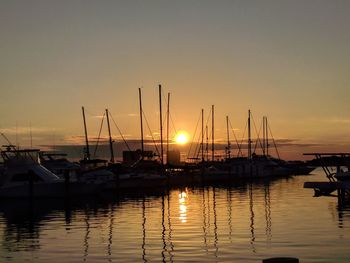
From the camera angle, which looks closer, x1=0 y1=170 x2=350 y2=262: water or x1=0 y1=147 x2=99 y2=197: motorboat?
x1=0 y1=170 x2=350 y2=262: water

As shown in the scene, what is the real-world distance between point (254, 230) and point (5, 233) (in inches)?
527

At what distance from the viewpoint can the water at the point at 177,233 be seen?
24.5 metres

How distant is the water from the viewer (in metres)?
24.5

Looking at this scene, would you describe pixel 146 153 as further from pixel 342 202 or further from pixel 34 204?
pixel 342 202

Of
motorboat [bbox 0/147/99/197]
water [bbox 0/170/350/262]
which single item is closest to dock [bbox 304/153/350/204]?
water [bbox 0/170/350/262]

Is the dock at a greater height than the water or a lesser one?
greater

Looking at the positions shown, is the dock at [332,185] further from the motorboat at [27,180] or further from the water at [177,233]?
the motorboat at [27,180]

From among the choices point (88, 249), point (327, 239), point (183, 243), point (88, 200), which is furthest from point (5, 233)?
point (88, 200)

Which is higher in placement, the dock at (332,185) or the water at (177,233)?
the dock at (332,185)

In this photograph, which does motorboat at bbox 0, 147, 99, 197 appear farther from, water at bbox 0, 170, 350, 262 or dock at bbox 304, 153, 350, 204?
dock at bbox 304, 153, 350, 204

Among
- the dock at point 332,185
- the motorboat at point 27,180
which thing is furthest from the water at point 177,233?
the motorboat at point 27,180

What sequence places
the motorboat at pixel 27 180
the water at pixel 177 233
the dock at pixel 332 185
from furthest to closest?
the motorboat at pixel 27 180 < the dock at pixel 332 185 < the water at pixel 177 233

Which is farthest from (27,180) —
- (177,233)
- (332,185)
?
(177,233)

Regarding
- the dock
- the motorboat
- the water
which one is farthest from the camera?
the motorboat
